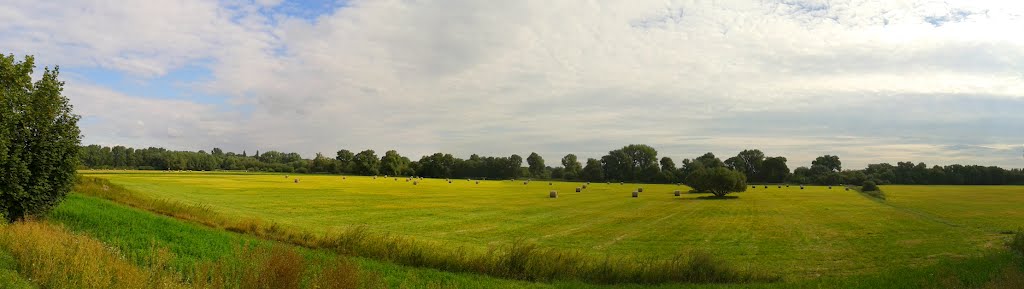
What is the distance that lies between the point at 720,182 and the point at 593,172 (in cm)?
10866

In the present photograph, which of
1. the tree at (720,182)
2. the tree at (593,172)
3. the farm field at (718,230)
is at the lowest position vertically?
the farm field at (718,230)

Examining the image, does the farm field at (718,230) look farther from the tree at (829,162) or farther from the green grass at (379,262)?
the tree at (829,162)

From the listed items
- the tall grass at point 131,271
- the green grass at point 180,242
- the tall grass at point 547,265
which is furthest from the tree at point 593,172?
the tall grass at point 131,271

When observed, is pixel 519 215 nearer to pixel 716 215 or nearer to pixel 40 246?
pixel 716 215

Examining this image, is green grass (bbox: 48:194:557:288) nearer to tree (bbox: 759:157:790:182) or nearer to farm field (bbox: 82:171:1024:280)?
farm field (bbox: 82:171:1024:280)

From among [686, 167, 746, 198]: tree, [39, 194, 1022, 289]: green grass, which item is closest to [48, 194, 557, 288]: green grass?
[39, 194, 1022, 289]: green grass

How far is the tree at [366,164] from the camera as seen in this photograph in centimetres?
17925

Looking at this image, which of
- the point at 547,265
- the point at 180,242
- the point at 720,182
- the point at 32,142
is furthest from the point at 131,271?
the point at 720,182

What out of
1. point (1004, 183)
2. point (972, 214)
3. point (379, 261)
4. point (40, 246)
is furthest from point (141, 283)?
point (1004, 183)

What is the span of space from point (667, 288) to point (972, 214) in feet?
157

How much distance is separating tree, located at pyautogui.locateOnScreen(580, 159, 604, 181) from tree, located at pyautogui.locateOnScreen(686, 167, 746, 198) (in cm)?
10101

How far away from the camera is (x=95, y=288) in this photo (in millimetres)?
10781

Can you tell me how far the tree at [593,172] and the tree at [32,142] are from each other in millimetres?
167988

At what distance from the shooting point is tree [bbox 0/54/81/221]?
2031 centimetres
